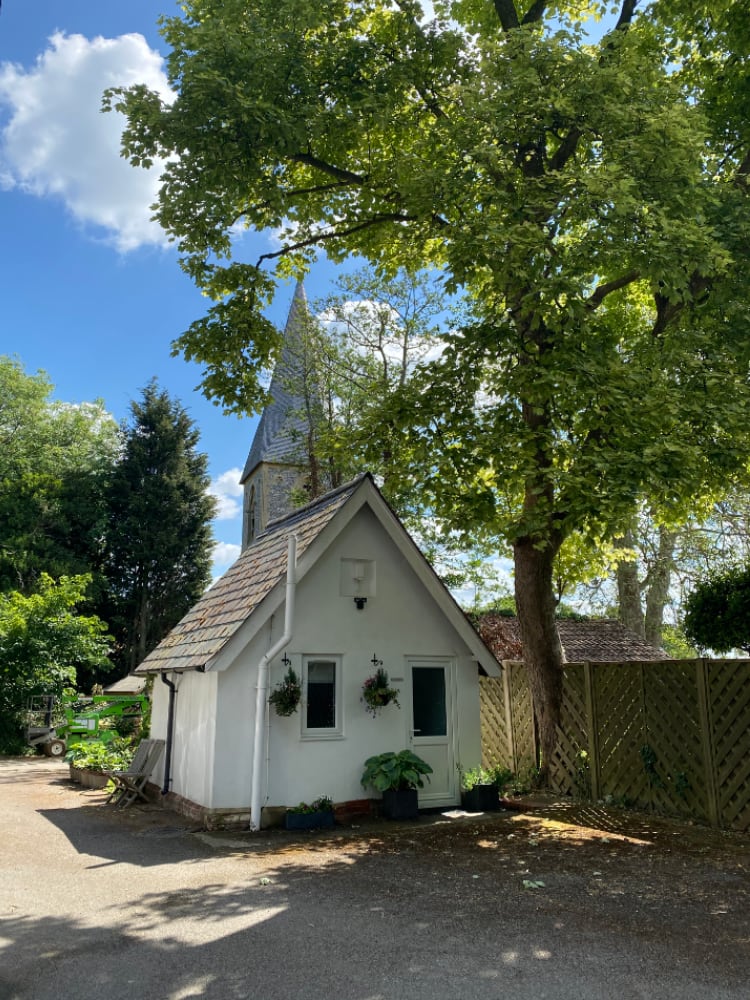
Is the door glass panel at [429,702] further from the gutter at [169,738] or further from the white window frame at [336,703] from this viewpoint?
the gutter at [169,738]

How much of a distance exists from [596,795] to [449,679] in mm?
3051

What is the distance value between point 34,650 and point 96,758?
8934 mm

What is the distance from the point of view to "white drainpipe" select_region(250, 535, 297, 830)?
10375 millimetres

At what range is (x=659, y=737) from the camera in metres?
11.4

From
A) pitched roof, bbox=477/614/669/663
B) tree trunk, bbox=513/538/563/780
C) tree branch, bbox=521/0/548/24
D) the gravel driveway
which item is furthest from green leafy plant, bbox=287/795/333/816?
tree branch, bbox=521/0/548/24

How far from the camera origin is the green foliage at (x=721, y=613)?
1227 centimetres

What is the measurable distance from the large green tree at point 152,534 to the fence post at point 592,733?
27.7 m

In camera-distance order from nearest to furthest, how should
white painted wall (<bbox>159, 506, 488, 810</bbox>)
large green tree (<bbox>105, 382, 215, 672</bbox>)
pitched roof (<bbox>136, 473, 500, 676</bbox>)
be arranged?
white painted wall (<bbox>159, 506, 488, 810</bbox>), pitched roof (<bbox>136, 473, 500, 676</bbox>), large green tree (<bbox>105, 382, 215, 672</bbox>)

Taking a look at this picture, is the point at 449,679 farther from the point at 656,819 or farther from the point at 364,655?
the point at 656,819

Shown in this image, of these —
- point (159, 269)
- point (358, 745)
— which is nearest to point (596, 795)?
point (358, 745)

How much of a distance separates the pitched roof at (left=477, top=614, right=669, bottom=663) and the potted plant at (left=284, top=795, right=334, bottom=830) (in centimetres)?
1393

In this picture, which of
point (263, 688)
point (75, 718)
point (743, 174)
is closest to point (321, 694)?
point (263, 688)

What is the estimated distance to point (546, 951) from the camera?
5.37 m

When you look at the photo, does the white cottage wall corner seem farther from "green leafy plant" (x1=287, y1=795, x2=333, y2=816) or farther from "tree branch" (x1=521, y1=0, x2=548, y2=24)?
"tree branch" (x1=521, y1=0, x2=548, y2=24)
